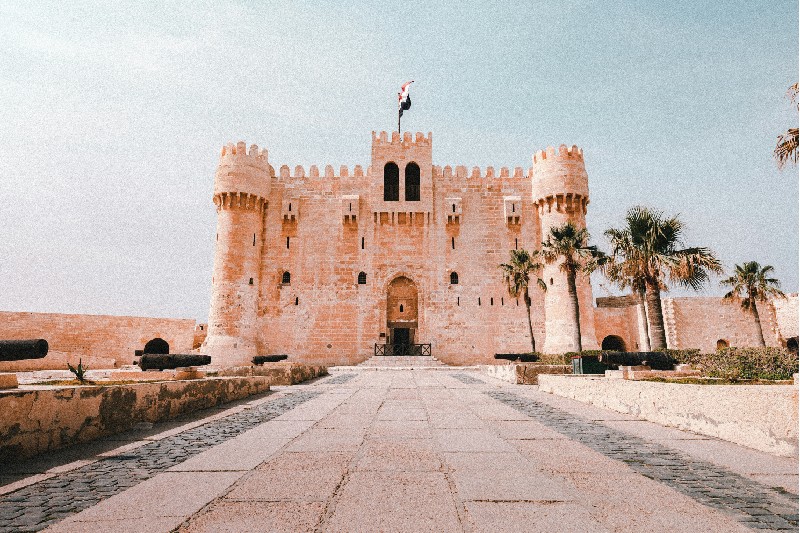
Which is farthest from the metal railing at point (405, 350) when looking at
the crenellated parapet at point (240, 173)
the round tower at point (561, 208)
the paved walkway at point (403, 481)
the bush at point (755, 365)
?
the paved walkway at point (403, 481)

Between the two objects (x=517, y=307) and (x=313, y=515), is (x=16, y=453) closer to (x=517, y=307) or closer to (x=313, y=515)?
(x=313, y=515)

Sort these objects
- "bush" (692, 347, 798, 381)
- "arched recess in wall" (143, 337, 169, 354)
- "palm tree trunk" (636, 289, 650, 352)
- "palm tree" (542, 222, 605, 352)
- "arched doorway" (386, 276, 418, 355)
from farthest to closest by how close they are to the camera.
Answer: "arched doorway" (386, 276, 418, 355), "arched recess in wall" (143, 337, 169, 354), "palm tree" (542, 222, 605, 352), "palm tree trunk" (636, 289, 650, 352), "bush" (692, 347, 798, 381)

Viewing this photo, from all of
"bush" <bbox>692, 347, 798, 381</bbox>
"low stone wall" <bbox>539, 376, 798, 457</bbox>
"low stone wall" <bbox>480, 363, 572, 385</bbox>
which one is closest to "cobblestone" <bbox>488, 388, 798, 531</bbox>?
"low stone wall" <bbox>539, 376, 798, 457</bbox>

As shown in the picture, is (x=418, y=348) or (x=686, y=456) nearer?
(x=686, y=456)

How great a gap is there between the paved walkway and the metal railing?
21.5 meters

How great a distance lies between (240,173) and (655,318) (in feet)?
74.5

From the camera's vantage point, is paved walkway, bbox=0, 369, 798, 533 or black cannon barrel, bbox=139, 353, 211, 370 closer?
paved walkway, bbox=0, 369, 798, 533

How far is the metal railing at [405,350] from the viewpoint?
26594 millimetres

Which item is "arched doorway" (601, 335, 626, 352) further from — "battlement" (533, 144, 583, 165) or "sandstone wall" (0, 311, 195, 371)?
"sandstone wall" (0, 311, 195, 371)

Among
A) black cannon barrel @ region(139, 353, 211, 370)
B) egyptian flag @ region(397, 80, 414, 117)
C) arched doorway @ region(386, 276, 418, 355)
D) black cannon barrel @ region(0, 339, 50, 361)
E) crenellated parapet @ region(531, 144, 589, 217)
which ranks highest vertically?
egyptian flag @ region(397, 80, 414, 117)

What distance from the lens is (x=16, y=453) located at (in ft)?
11.6

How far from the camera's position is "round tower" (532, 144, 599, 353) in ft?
84.1

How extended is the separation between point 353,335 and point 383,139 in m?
12.4

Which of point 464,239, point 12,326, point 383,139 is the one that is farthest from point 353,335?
point 12,326
